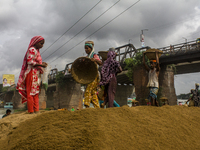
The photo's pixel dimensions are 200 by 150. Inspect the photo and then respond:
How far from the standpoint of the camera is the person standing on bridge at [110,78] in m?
4.49

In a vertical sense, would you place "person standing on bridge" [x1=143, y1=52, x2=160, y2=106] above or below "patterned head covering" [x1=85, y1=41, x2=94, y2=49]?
below

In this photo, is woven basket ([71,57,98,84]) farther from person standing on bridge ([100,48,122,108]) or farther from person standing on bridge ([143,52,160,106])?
person standing on bridge ([143,52,160,106])

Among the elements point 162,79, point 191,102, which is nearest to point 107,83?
point 191,102

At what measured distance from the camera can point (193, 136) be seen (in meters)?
2.98

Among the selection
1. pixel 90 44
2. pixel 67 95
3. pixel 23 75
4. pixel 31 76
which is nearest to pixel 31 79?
pixel 31 76

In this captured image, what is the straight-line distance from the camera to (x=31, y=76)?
4102 mm

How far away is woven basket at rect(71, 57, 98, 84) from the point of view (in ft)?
13.4

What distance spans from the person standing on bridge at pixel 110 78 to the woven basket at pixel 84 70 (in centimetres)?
51

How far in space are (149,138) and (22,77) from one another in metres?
3.20

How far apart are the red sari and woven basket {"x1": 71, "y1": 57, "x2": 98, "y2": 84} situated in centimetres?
88

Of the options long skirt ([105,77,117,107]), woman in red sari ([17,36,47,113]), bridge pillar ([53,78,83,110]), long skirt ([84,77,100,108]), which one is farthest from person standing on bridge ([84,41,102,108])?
bridge pillar ([53,78,83,110])

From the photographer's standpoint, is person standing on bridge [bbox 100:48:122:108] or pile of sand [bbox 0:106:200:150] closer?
pile of sand [bbox 0:106:200:150]

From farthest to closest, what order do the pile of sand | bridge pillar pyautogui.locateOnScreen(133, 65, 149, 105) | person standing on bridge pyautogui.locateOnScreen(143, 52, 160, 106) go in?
bridge pillar pyautogui.locateOnScreen(133, 65, 149, 105)
person standing on bridge pyautogui.locateOnScreen(143, 52, 160, 106)
the pile of sand

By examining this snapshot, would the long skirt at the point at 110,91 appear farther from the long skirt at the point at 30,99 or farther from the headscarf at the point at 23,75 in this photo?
the headscarf at the point at 23,75
